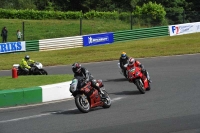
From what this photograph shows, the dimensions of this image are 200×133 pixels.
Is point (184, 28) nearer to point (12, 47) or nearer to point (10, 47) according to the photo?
point (12, 47)

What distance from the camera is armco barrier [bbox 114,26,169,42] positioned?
39.3 m

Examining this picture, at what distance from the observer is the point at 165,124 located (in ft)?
36.9

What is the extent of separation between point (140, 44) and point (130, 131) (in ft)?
87.0

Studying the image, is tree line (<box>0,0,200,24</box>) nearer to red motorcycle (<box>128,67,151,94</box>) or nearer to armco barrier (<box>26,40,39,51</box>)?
armco barrier (<box>26,40,39,51</box>)

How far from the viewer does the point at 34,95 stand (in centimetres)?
1541

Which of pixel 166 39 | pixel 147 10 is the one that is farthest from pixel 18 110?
pixel 147 10

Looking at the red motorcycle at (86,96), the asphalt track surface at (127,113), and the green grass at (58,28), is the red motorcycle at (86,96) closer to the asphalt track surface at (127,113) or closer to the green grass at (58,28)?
A: the asphalt track surface at (127,113)

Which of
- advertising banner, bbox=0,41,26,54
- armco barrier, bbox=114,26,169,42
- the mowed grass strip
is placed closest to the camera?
the mowed grass strip

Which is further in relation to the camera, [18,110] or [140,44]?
[140,44]

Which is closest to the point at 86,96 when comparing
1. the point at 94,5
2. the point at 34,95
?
the point at 34,95

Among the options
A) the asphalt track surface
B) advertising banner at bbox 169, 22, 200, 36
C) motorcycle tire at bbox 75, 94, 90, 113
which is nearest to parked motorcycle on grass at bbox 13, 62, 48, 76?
the asphalt track surface

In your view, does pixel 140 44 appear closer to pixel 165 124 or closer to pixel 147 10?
pixel 147 10

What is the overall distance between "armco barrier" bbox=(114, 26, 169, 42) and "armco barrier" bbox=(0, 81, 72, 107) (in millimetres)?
23142

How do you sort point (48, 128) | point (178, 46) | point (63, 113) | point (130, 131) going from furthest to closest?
point (178, 46) → point (63, 113) → point (48, 128) → point (130, 131)
